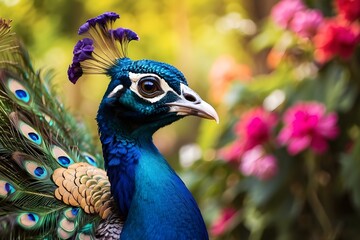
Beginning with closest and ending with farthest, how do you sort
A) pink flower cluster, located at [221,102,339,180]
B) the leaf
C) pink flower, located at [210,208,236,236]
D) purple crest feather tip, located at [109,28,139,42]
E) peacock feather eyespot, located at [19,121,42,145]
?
1. purple crest feather tip, located at [109,28,139,42]
2. peacock feather eyespot, located at [19,121,42,145]
3. the leaf
4. pink flower cluster, located at [221,102,339,180]
5. pink flower, located at [210,208,236,236]

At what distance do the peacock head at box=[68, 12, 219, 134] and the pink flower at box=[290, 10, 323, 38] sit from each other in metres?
1.70

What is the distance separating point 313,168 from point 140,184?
1.80 m

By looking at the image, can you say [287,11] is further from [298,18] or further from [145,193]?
[145,193]

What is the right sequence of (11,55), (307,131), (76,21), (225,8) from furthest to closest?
(225,8) < (76,21) < (307,131) < (11,55)

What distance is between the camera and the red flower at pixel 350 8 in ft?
11.4

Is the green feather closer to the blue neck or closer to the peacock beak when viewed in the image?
the blue neck

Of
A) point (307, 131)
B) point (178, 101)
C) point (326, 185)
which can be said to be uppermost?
point (178, 101)

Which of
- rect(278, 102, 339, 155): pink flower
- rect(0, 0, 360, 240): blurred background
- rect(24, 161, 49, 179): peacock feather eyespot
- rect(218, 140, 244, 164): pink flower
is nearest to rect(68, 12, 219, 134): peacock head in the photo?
rect(24, 161, 49, 179): peacock feather eyespot

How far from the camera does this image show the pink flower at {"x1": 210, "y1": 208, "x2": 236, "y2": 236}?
3.91 m

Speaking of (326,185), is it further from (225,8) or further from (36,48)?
(225,8)

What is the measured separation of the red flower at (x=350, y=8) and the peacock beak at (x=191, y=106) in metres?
1.65

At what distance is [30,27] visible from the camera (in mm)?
3682

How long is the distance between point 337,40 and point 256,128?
0.59 m

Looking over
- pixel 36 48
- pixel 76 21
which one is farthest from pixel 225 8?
pixel 36 48
